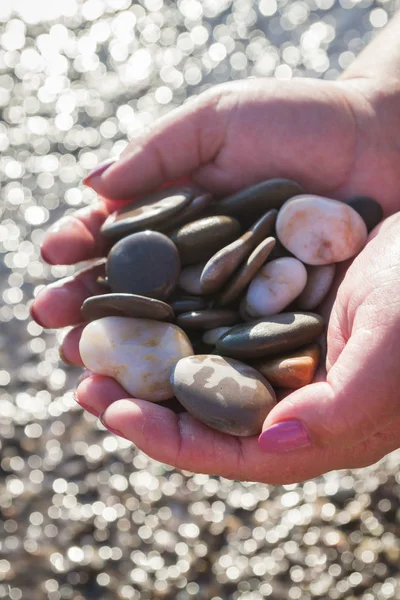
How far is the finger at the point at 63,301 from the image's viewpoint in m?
1.84

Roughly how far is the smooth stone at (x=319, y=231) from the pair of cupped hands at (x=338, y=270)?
51 mm

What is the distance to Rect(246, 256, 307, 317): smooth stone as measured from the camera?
163 cm

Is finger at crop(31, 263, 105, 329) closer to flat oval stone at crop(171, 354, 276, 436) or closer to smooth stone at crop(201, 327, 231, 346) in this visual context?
smooth stone at crop(201, 327, 231, 346)

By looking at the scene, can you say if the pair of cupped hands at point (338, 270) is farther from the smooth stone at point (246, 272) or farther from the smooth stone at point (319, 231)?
the smooth stone at point (246, 272)

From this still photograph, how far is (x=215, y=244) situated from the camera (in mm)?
1755

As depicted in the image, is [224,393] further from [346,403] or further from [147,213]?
[147,213]

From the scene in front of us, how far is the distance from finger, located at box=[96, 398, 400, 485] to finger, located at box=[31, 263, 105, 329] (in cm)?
50

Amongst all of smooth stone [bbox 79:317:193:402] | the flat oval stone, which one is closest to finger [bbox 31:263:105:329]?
smooth stone [bbox 79:317:193:402]

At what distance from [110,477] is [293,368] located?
54.9 inches

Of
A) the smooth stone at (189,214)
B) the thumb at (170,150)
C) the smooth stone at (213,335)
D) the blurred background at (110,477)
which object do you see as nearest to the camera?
the smooth stone at (213,335)

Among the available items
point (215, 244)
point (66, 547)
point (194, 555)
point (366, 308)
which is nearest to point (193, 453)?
point (366, 308)

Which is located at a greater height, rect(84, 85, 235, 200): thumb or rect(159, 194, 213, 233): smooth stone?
rect(84, 85, 235, 200): thumb

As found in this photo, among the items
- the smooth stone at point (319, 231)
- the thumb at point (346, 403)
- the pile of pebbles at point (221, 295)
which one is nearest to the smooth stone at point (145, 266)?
the pile of pebbles at point (221, 295)

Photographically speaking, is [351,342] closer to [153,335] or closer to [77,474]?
[153,335]
